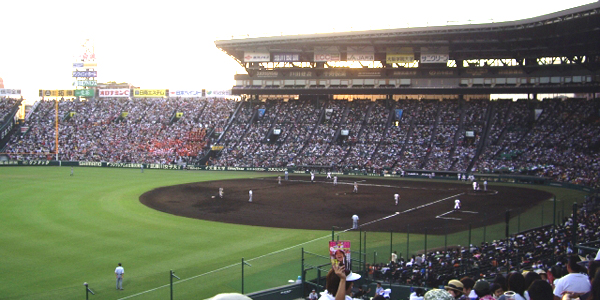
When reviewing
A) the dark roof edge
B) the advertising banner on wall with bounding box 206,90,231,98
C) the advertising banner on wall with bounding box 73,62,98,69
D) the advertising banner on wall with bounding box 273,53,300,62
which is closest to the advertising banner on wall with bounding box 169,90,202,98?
the advertising banner on wall with bounding box 206,90,231,98

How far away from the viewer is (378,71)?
243 ft

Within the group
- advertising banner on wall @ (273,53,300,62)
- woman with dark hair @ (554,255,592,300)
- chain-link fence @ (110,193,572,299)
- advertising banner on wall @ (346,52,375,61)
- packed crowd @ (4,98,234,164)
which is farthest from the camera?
packed crowd @ (4,98,234,164)

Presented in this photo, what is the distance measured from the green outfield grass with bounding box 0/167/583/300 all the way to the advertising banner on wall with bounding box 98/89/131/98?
5430 cm

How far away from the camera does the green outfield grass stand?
58.6 ft

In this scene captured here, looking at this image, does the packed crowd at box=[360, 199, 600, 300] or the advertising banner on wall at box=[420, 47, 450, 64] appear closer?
the packed crowd at box=[360, 199, 600, 300]

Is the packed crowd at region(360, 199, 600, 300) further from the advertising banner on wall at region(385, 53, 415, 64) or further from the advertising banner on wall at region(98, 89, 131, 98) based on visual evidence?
the advertising banner on wall at region(98, 89, 131, 98)

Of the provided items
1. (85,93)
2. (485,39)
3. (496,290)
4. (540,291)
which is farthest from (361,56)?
(540,291)

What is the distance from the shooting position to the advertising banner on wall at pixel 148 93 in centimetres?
9100

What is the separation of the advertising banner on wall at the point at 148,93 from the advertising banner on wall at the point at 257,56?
2493 centimetres

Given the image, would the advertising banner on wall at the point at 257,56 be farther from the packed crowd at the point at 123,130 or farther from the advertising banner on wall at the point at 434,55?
the advertising banner on wall at the point at 434,55

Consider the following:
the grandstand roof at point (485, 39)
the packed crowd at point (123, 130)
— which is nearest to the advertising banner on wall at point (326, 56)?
the grandstand roof at point (485, 39)

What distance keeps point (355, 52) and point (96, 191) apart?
41.9 meters

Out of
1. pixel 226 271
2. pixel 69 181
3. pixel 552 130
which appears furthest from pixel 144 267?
pixel 552 130

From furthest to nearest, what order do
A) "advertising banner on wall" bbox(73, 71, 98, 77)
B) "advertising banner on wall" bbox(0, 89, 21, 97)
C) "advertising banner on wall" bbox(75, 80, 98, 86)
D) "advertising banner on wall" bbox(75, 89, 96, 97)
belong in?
"advertising banner on wall" bbox(75, 80, 98, 86) < "advertising banner on wall" bbox(73, 71, 98, 77) < "advertising banner on wall" bbox(0, 89, 21, 97) < "advertising banner on wall" bbox(75, 89, 96, 97)
